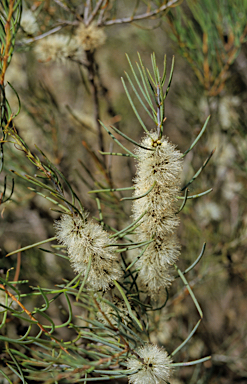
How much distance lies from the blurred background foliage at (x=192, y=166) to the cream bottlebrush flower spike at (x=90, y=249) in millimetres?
147

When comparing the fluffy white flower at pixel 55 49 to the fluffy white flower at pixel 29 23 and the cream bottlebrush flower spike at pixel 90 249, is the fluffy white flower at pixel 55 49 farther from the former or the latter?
the cream bottlebrush flower spike at pixel 90 249

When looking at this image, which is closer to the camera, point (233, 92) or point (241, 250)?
point (241, 250)

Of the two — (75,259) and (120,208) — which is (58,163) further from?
(75,259)

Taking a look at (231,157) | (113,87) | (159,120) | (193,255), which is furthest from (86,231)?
(113,87)

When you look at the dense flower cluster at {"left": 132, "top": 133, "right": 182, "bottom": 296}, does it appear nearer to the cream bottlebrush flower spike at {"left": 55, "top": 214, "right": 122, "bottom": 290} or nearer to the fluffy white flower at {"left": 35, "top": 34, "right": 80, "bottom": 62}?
the cream bottlebrush flower spike at {"left": 55, "top": 214, "right": 122, "bottom": 290}

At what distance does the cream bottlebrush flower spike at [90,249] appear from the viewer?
0.29 meters

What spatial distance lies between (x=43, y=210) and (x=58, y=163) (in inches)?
6.5

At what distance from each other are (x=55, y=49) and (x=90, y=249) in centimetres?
48

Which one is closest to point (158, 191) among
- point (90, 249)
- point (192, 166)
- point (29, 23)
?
point (90, 249)

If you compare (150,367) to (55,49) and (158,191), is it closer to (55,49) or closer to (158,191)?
(158,191)

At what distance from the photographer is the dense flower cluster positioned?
0.95 ft

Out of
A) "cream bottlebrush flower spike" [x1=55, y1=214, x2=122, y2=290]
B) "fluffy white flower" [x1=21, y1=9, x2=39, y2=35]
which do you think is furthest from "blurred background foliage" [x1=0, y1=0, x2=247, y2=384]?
"cream bottlebrush flower spike" [x1=55, y1=214, x2=122, y2=290]

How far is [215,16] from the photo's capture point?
66 cm

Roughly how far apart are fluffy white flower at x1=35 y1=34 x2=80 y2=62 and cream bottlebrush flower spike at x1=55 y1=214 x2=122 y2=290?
1.40ft
